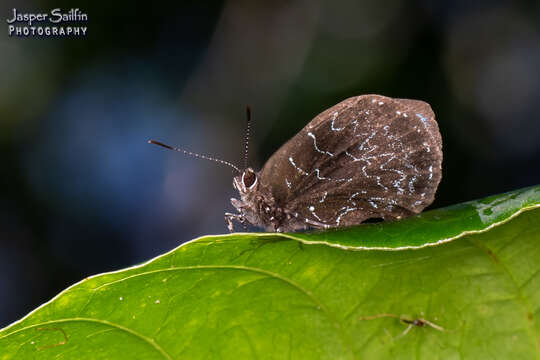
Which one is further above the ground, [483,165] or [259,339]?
[259,339]

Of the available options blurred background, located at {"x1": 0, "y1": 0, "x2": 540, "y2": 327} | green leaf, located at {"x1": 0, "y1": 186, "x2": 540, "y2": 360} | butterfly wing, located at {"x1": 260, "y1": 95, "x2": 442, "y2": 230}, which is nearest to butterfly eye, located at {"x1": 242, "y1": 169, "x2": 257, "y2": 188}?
butterfly wing, located at {"x1": 260, "y1": 95, "x2": 442, "y2": 230}

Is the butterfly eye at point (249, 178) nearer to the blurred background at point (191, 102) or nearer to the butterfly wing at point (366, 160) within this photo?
the butterfly wing at point (366, 160)

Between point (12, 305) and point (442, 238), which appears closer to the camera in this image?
point (442, 238)

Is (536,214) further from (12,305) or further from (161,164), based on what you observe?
(12,305)

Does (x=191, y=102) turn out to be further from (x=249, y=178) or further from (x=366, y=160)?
(x=366, y=160)

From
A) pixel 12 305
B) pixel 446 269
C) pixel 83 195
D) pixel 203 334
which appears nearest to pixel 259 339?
pixel 203 334

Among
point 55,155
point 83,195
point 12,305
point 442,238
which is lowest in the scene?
point 12,305

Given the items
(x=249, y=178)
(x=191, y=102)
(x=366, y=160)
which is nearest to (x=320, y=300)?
(x=366, y=160)
